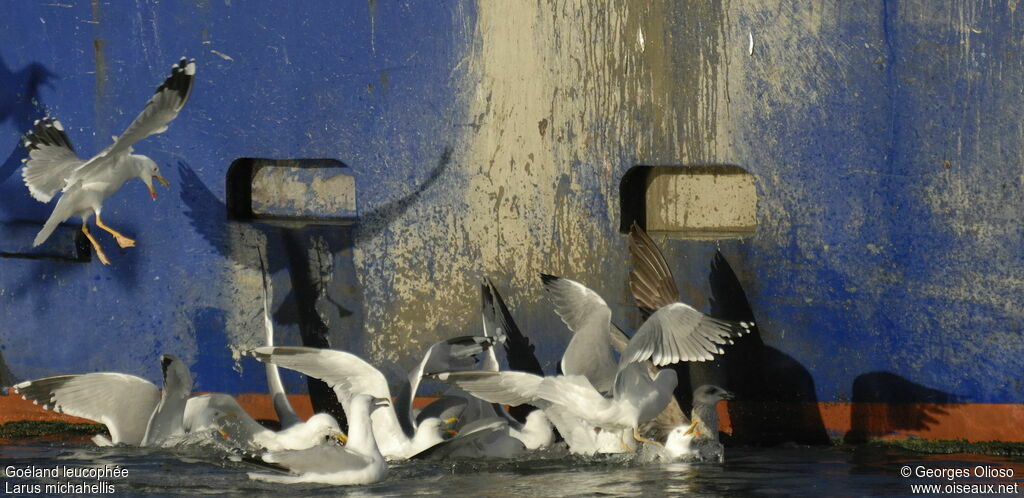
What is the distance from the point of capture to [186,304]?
8.42 metres

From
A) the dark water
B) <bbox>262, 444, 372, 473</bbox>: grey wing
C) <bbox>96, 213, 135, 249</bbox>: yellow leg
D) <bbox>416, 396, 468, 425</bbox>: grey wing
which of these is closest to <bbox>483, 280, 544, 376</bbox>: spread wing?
<bbox>416, 396, 468, 425</bbox>: grey wing

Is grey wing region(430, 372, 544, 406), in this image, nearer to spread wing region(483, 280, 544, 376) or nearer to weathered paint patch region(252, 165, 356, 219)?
spread wing region(483, 280, 544, 376)

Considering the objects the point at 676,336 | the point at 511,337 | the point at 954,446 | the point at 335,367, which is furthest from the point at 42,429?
the point at 954,446

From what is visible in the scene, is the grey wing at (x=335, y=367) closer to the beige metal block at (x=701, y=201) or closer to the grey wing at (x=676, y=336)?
the grey wing at (x=676, y=336)

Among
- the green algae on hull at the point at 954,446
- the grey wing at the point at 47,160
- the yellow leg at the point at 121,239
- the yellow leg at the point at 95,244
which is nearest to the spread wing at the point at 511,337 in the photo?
the green algae on hull at the point at 954,446

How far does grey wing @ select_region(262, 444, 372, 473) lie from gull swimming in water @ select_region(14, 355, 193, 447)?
3.93ft

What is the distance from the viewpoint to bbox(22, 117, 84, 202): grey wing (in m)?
8.16

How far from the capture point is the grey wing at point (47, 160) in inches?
321

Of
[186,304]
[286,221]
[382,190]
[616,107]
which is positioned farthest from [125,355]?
[616,107]

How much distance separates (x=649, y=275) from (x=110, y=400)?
2.71 m

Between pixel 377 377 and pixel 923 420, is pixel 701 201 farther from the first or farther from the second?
pixel 377 377

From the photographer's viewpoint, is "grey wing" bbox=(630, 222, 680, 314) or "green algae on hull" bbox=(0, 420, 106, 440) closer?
"grey wing" bbox=(630, 222, 680, 314)

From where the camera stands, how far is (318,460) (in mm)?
6992

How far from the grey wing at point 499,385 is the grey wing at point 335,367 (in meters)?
0.34
